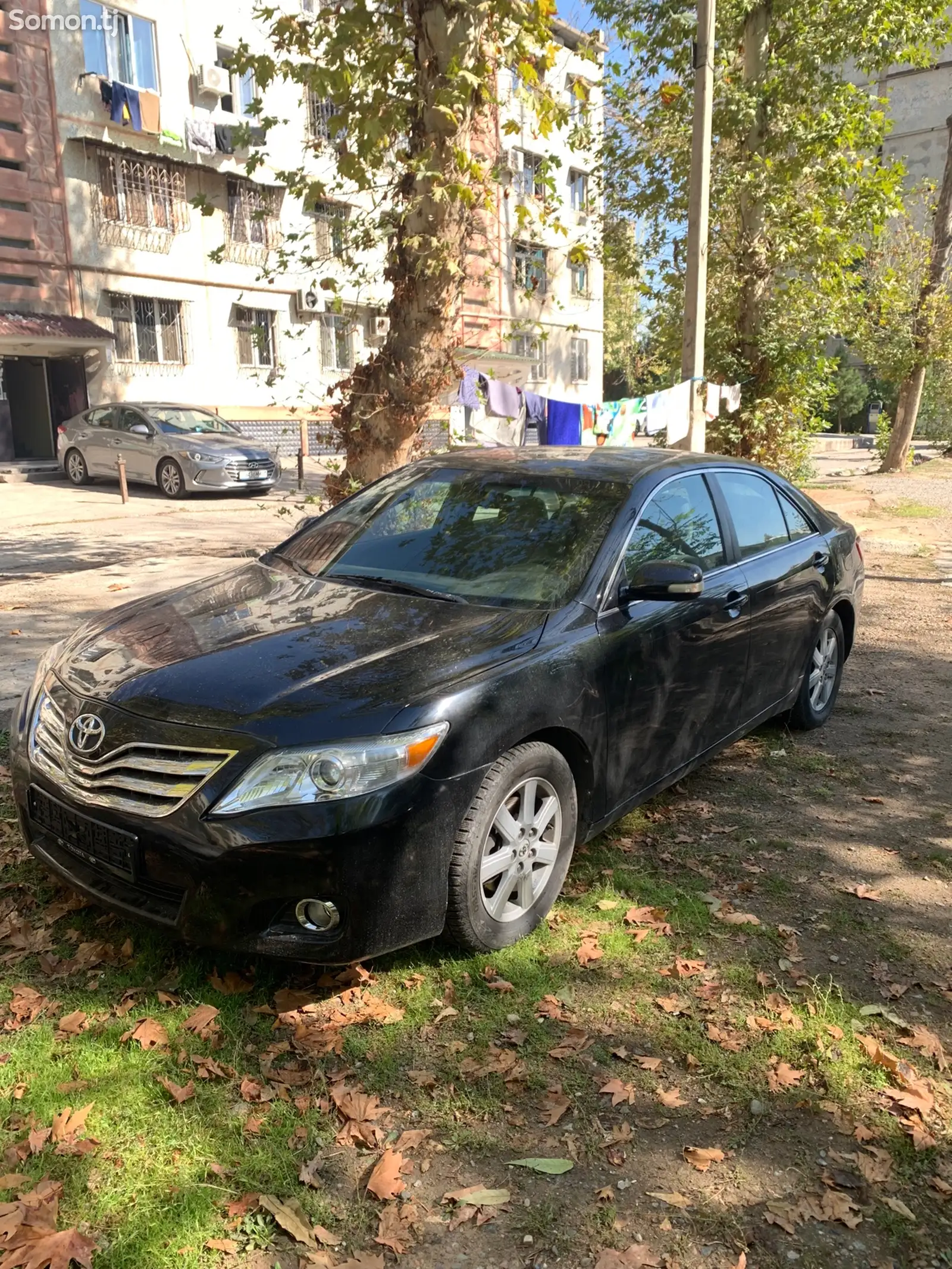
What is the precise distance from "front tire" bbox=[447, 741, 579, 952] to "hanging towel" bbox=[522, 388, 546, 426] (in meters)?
6.87

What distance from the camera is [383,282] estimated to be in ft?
24.8

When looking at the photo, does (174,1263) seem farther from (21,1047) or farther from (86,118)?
(86,118)

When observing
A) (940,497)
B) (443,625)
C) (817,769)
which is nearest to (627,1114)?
(443,625)

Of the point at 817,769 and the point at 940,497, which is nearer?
the point at 817,769

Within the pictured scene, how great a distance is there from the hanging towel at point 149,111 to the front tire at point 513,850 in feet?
79.1

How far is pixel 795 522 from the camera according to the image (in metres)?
5.29

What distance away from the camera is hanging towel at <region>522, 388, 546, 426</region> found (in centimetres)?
980

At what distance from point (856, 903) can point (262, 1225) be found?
2.49 meters

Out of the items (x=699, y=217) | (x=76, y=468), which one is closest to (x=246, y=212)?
(x=76, y=468)

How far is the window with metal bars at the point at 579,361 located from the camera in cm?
3672

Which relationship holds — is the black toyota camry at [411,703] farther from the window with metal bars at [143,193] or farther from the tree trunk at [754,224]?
the window with metal bars at [143,193]

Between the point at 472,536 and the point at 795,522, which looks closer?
the point at 472,536

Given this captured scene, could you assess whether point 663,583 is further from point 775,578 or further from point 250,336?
point 250,336

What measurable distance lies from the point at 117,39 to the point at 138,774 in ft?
83.1
